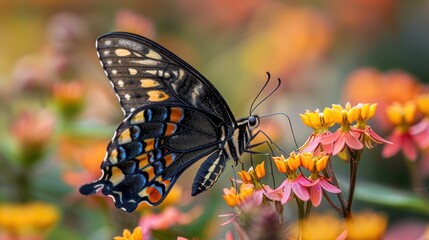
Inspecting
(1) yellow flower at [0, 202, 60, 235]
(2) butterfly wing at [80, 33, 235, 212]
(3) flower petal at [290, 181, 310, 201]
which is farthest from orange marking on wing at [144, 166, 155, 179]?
(3) flower petal at [290, 181, 310, 201]

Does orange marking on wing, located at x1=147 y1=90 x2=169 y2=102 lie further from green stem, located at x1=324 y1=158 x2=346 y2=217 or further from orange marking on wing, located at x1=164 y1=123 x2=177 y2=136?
green stem, located at x1=324 y1=158 x2=346 y2=217

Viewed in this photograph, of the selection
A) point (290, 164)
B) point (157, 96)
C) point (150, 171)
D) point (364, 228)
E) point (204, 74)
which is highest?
point (204, 74)

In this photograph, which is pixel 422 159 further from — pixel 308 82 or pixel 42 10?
pixel 42 10

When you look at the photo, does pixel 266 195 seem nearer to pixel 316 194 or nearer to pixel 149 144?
pixel 316 194

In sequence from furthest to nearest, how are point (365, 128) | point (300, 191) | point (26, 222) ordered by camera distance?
1. point (26, 222)
2. point (365, 128)
3. point (300, 191)

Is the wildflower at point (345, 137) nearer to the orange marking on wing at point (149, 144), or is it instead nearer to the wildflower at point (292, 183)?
the wildflower at point (292, 183)

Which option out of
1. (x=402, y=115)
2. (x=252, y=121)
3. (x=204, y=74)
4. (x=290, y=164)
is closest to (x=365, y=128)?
(x=290, y=164)

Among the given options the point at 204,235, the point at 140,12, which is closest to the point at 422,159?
the point at 204,235
